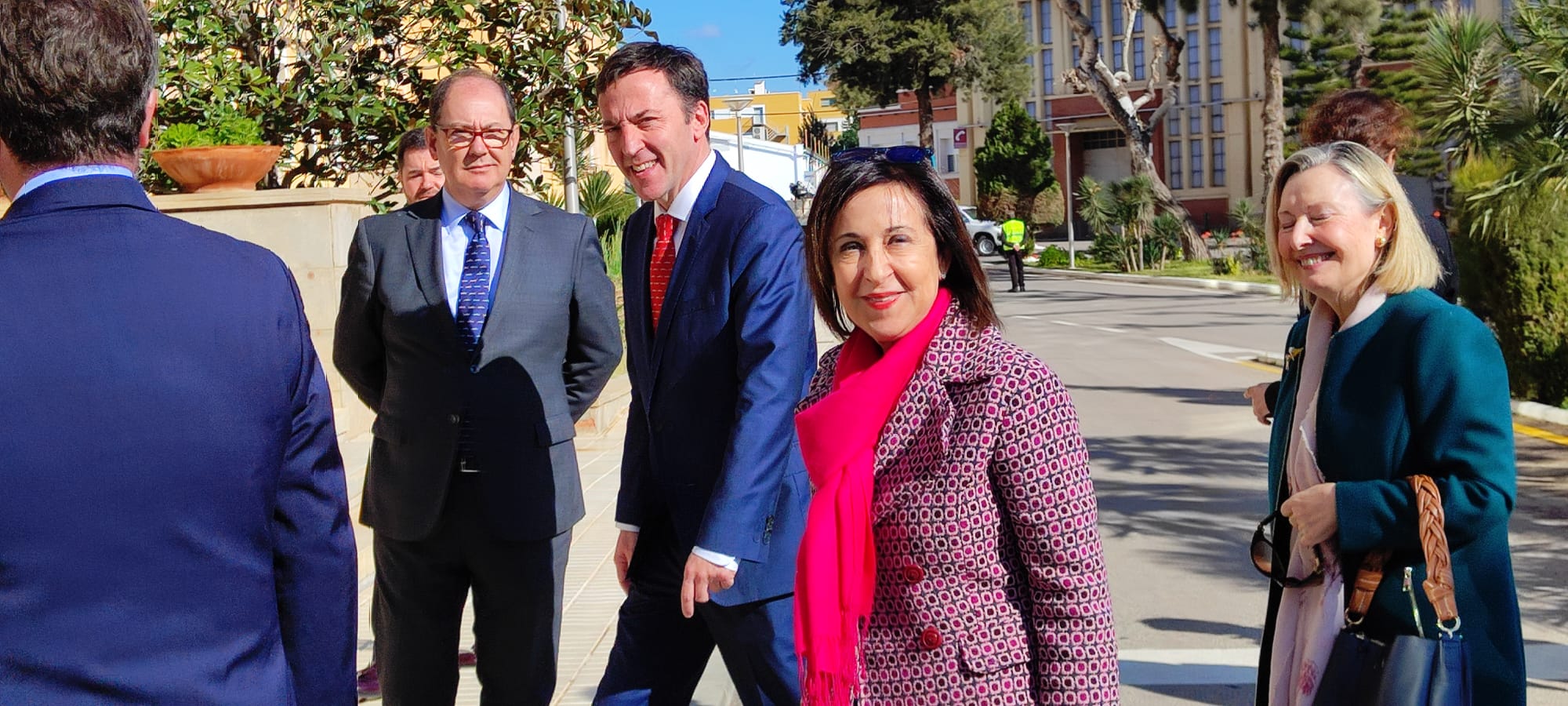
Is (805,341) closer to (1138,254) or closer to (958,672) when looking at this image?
(958,672)

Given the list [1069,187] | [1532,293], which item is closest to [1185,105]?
[1069,187]

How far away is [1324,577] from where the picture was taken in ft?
9.67

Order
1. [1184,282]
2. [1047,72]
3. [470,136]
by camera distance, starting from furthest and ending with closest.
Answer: [1047,72]
[1184,282]
[470,136]

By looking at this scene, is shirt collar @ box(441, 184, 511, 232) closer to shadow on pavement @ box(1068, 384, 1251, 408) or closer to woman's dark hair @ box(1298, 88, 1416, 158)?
woman's dark hair @ box(1298, 88, 1416, 158)

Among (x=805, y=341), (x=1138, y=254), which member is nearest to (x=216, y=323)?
(x=805, y=341)

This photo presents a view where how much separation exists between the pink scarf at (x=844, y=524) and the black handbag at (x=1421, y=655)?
39.1 inches

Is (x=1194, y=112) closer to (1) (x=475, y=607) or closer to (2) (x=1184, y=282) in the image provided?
(2) (x=1184, y=282)

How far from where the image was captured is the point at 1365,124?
13.1 ft

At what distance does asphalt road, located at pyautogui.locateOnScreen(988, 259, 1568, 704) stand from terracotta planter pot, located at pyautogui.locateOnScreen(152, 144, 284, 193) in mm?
4348

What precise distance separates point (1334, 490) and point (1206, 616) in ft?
11.3

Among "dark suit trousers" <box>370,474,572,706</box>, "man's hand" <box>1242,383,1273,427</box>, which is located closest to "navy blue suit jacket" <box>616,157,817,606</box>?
"dark suit trousers" <box>370,474,572,706</box>

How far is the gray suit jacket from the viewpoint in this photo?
381 centimetres

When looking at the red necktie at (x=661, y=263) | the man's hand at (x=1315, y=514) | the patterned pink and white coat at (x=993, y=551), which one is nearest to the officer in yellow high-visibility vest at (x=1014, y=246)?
the red necktie at (x=661, y=263)

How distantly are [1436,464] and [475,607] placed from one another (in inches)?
91.0
